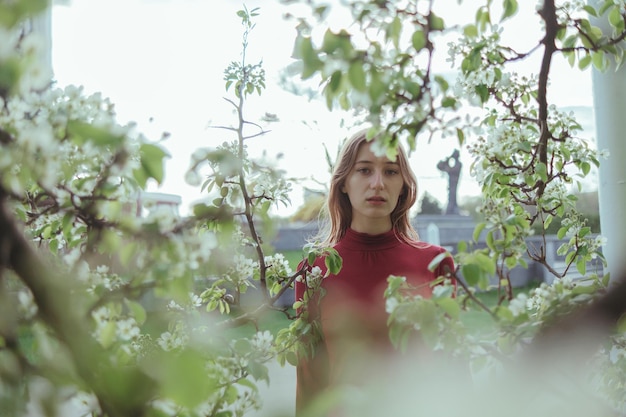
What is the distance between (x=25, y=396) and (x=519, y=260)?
0.51m

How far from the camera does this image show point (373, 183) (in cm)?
128

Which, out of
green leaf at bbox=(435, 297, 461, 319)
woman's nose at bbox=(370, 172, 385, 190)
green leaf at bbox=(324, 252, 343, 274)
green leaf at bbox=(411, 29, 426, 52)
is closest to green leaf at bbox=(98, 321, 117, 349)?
Result: green leaf at bbox=(435, 297, 461, 319)

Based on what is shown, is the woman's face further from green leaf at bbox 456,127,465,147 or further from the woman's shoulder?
green leaf at bbox 456,127,465,147

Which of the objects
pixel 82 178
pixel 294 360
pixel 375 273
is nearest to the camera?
pixel 82 178

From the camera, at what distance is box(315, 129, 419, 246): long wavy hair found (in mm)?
1376

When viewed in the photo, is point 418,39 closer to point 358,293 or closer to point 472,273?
point 472,273

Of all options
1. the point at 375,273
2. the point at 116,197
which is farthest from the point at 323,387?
the point at 116,197

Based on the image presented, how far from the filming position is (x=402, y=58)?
644 mm

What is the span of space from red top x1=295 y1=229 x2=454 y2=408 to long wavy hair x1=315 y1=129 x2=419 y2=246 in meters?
0.05

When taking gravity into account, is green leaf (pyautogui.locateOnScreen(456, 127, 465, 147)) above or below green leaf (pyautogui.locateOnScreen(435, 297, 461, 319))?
above

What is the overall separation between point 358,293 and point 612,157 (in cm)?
60

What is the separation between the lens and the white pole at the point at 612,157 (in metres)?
Result: 1.22

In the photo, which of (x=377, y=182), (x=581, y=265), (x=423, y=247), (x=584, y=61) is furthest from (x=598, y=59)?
(x=423, y=247)

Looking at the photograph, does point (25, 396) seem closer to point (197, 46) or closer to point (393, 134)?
point (393, 134)
